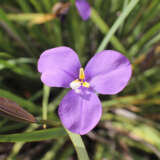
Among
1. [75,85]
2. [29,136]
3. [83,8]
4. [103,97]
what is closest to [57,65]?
[75,85]

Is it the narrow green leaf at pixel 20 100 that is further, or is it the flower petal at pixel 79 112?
the narrow green leaf at pixel 20 100

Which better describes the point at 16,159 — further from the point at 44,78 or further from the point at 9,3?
the point at 9,3

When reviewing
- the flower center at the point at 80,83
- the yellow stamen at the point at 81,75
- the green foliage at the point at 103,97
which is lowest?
the green foliage at the point at 103,97

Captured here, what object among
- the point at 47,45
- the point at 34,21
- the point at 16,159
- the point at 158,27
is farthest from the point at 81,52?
the point at 16,159

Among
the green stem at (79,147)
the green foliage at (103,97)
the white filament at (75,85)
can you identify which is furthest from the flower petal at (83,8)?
the green stem at (79,147)

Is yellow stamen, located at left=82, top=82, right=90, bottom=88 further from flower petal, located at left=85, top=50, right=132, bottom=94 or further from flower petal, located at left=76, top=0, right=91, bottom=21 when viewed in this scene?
flower petal, located at left=76, top=0, right=91, bottom=21

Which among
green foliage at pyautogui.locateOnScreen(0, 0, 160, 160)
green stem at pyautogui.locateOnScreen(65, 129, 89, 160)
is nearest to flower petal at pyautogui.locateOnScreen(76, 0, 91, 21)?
green foliage at pyautogui.locateOnScreen(0, 0, 160, 160)

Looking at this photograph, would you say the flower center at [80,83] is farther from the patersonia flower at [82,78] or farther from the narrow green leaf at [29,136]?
the narrow green leaf at [29,136]

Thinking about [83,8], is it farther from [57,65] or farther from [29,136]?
[29,136]
